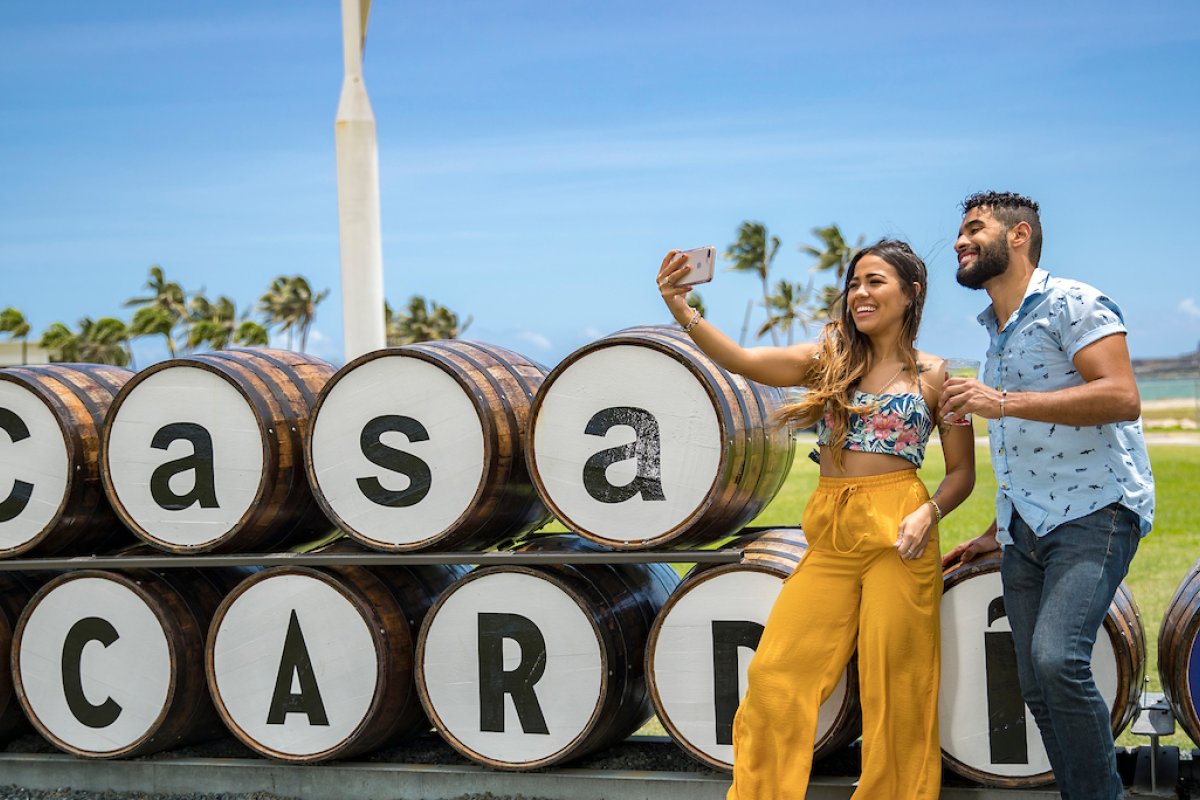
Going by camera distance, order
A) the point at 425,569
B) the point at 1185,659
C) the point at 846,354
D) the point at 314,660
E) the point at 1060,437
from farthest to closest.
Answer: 1. the point at 425,569
2. the point at 314,660
3. the point at 1185,659
4. the point at 846,354
5. the point at 1060,437

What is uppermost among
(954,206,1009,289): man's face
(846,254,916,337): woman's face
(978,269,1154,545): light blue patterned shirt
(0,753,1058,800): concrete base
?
(954,206,1009,289): man's face

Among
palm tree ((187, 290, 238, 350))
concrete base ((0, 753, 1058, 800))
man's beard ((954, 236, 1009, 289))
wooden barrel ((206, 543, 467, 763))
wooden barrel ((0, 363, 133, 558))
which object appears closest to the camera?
man's beard ((954, 236, 1009, 289))

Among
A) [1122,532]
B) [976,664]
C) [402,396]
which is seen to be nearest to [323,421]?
[402,396]

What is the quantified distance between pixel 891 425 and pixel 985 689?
998 mm

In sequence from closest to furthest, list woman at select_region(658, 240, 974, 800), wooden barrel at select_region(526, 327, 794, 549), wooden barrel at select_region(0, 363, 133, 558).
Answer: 1. woman at select_region(658, 240, 974, 800)
2. wooden barrel at select_region(526, 327, 794, 549)
3. wooden barrel at select_region(0, 363, 133, 558)

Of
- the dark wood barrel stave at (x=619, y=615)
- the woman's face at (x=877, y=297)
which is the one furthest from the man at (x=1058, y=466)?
the dark wood barrel stave at (x=619, y=615)

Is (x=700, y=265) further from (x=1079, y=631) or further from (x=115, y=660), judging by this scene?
(x=115, y=660)

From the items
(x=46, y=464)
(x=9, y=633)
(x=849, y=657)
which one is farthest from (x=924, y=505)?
(x=9, y=633)

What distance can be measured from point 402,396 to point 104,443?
122cm

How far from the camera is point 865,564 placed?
3852mm

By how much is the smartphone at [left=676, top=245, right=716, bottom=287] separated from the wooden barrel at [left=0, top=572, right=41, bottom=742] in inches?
126

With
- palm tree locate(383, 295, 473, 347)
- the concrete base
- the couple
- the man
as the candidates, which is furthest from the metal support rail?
palm tree locate(383, 295, 473, 347)

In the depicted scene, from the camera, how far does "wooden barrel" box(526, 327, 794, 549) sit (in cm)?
429

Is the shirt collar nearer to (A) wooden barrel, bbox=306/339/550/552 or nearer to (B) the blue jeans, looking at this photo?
(B) the blue jeans
